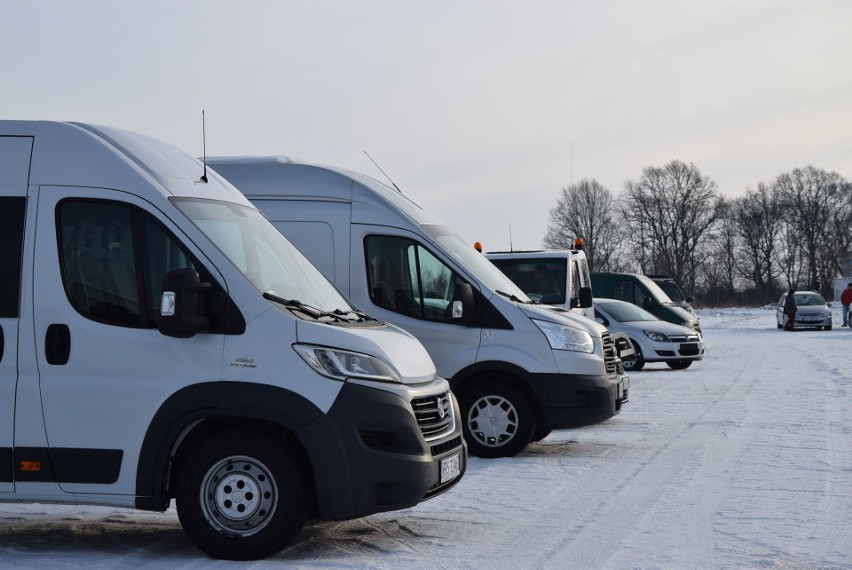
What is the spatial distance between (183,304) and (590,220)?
3340 inches

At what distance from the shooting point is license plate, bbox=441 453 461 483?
6715mm

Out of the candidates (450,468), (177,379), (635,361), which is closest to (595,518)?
(450,468)

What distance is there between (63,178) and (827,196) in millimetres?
93952

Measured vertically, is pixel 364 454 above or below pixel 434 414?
below

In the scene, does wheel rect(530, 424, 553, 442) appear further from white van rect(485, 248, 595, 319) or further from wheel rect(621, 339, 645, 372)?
wheel rect(621, 339, 645, 372)

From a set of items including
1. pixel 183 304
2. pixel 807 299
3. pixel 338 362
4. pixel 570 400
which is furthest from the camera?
pixel 807 299

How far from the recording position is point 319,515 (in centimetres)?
639

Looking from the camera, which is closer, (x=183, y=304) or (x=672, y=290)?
(x=183, y=304)

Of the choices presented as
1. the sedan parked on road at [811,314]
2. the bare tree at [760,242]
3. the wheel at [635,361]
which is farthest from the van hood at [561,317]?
the bare tree at [760,242]

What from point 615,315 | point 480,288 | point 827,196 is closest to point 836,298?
point 827,196

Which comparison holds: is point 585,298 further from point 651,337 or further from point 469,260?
point 651,337

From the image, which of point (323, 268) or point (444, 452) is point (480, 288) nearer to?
point (323, 268)

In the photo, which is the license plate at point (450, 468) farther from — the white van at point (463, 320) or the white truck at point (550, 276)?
the white truck at point (550, 276)

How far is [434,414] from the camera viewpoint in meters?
6.77
